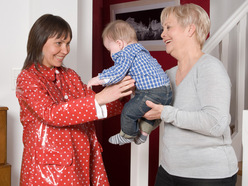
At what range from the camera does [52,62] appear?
178cm

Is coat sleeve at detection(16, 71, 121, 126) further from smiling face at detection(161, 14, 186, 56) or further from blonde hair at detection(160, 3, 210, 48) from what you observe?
blonde hair at detection(160, 3, 210, 48)

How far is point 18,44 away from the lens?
2.45 metres

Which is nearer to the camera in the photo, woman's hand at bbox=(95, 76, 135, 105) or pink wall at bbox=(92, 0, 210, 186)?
woman's hand at bbox=(95, 76, 135, 105)

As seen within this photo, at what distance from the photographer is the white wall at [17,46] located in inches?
93.2

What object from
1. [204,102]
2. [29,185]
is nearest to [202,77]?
[204,102]

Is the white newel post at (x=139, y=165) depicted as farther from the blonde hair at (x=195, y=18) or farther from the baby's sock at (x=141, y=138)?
the blonde hair at (x=195, y=18)

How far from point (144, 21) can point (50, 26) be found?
191cm

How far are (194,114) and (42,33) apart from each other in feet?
2.82

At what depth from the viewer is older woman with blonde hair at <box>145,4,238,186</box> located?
4.57 ft

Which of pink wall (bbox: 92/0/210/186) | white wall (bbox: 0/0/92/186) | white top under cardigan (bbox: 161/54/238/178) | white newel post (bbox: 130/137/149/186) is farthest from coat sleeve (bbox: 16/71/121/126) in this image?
pink wall (bbox: 92/0/210/186)

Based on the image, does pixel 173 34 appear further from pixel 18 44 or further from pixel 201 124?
pixel 18 44

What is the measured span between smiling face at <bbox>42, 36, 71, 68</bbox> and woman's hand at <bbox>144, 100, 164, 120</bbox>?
54cm

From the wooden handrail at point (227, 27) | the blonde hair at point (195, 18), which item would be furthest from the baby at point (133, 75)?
the wooden handrail at point (227, 27)

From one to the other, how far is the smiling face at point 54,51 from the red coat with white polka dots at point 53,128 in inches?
1.7
